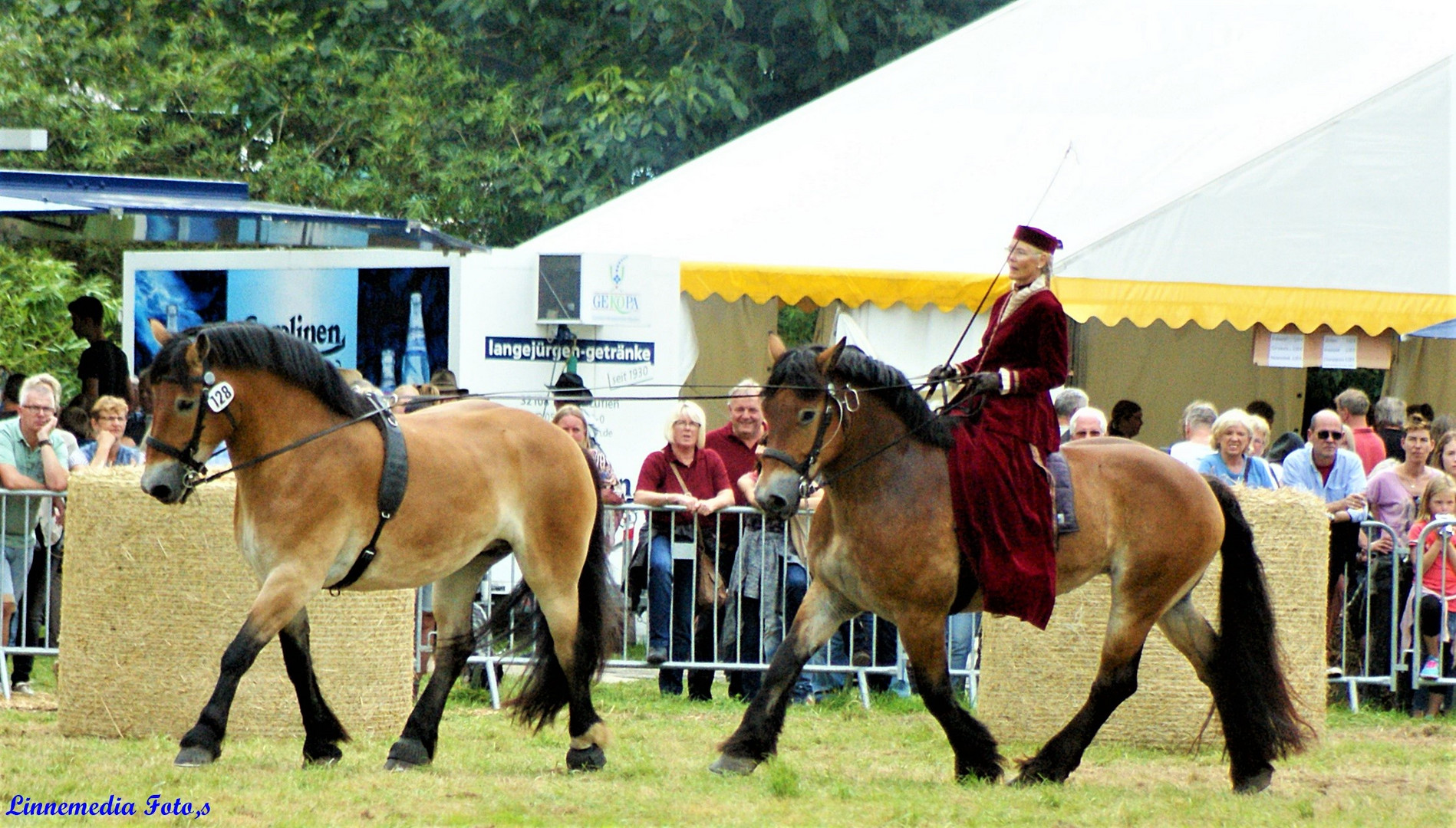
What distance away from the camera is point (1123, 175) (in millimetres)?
15008

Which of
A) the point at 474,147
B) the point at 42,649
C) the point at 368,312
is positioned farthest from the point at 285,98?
the point at 42,649

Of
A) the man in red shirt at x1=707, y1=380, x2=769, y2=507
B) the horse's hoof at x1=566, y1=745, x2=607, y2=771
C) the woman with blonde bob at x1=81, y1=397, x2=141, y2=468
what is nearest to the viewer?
the horse's hoof at x1=566, y1=745, x2=607, y2=771

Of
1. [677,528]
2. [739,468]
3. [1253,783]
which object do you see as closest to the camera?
[1253,783]

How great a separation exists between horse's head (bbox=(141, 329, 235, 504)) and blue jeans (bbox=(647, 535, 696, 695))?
4.27m

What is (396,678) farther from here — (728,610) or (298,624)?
(728,610)

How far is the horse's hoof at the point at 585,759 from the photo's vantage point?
7.86 m

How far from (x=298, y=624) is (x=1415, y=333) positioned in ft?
30.2

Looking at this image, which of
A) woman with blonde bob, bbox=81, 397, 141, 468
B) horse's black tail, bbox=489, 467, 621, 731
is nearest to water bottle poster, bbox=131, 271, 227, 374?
woman with blonde bob, bbox=81, 397, 141, 468

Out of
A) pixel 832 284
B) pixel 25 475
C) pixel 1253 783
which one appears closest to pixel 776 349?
pixel 1253 783

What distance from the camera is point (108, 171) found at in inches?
768

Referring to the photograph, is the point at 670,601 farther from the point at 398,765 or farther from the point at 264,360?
the point at 264,360

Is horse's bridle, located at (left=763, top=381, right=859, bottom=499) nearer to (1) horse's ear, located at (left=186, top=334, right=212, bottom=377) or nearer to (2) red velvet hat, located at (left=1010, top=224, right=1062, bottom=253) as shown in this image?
(2) red velvet hat, located at (left=1010, top=224, right=1062, bottom=253)

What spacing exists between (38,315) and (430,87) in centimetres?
696

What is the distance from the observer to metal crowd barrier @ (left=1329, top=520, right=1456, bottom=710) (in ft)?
35.3
